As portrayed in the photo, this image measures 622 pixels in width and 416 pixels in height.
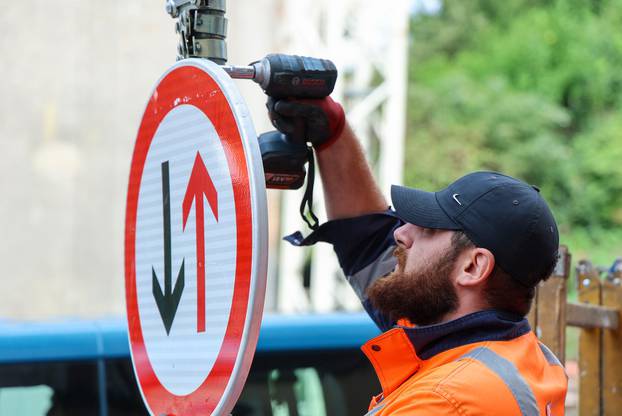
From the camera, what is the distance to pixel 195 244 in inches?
59.8

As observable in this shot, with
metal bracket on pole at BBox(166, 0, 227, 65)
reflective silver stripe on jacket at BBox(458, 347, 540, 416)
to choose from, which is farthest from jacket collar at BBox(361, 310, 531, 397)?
metal bracket on pole at BBox(166, 0, 227, 65)

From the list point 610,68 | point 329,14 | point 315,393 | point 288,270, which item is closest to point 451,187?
point 315,393

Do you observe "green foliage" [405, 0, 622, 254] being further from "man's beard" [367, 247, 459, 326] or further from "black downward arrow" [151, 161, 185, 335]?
"black downward arrow" [151, 161, 185, 335]

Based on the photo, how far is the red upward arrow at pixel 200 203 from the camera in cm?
148

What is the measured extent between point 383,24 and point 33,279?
19.5 ft

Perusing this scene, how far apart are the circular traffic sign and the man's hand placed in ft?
1.09

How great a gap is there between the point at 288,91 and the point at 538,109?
20139 mm

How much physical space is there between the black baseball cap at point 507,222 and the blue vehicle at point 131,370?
34.4 inches

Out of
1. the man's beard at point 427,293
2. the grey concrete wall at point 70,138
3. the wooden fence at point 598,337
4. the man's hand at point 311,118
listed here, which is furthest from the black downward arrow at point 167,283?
the grey concrete wall at point 70,138

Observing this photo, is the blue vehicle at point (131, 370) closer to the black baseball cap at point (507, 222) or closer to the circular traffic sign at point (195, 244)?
the circular traffic sign at point (195, 244)

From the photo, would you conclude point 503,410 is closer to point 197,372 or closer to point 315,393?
point 197,372

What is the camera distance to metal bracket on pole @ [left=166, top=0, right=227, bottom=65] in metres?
1.79

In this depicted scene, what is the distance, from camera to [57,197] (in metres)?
12.2

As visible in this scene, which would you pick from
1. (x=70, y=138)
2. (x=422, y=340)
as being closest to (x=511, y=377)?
(x=422, y=340)
